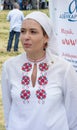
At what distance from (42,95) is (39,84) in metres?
0.10

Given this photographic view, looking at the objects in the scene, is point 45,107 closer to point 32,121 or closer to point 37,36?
point 32,121

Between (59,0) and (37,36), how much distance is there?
2.20 m

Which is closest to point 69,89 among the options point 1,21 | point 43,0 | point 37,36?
point 37,36

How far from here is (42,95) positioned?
361 centimetres

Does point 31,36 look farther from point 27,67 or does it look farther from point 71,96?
point 71,96

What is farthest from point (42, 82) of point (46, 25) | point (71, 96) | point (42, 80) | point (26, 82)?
point (46, 25)

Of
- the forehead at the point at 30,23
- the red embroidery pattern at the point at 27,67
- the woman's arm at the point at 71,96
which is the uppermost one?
the forehead at the point at 30,23

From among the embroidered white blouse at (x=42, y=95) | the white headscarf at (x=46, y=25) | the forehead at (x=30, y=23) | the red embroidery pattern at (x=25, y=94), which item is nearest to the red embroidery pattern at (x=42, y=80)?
the embroidered white blouse at (x=42, y=95)

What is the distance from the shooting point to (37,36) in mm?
3631

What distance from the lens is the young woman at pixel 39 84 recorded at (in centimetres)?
362

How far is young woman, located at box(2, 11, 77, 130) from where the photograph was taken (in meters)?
3.62

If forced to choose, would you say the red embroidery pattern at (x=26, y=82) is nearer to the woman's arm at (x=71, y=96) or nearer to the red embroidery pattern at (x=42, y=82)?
the red embroidery pattern at (x=42, y=82)

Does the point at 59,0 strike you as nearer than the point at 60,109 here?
No

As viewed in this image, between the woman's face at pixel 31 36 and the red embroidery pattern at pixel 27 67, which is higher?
the woman's face at pixel 31 36
